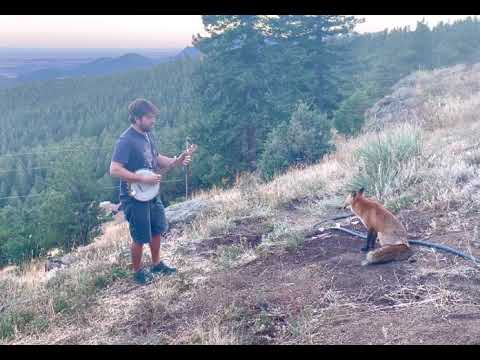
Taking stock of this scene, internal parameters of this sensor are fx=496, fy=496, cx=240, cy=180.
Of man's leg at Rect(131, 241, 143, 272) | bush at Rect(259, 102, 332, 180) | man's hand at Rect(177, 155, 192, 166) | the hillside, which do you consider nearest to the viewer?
the hillside

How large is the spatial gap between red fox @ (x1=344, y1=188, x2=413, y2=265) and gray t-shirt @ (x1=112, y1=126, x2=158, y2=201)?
209cm

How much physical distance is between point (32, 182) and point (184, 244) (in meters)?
64.6

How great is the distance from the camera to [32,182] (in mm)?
65188

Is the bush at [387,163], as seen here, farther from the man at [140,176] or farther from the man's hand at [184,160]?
the man at [140,176]

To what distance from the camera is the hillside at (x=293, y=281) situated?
3.53 meters

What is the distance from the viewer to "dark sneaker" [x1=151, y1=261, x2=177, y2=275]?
5305mm

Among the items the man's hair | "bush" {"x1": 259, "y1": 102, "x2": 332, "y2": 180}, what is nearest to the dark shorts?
the man's hair

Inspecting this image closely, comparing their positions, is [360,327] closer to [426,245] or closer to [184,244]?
[426,245]

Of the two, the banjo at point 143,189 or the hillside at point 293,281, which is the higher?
the banjo at point 143,189

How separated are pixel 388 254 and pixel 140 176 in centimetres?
242

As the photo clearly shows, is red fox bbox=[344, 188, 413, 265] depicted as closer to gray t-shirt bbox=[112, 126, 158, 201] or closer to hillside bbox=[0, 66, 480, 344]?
hillside bbox=[0, 66, 480, 344]

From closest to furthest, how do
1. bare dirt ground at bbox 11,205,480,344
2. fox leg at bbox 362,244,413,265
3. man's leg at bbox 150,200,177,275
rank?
1. bare dirt ground at bbox 11,205,480,344
2. fox leg at bbox 362,244,413,265
3. man's leg at bbox 150,200,177,275

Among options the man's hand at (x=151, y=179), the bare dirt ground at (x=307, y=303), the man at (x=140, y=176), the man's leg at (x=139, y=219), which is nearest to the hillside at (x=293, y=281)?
the bare dirt ground at (x=307, y=303)

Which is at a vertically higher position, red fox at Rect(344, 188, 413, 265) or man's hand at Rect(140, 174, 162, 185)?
man's hand at Rect(140, 174, 162, 185)
